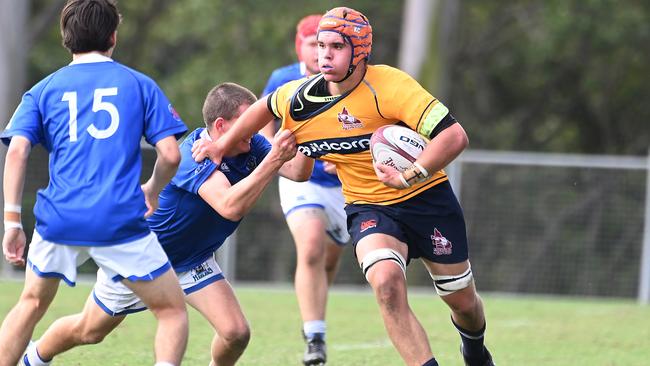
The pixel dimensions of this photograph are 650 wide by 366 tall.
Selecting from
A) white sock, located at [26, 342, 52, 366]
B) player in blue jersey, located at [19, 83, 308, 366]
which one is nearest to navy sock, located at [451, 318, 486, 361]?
player in blue jersey, located at [19, 83, 308, 366]

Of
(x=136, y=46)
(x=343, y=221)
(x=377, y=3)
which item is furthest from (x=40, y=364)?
(x=136, y=46)

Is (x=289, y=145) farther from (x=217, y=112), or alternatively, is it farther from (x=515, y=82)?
(x=515, y=82)

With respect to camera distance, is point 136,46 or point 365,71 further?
point 136,46

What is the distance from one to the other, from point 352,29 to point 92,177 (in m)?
1.60

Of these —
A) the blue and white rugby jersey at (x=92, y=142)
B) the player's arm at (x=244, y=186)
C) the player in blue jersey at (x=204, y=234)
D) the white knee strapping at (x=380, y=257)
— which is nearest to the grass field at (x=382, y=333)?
the player in blue jersey at (x=204, y=234)

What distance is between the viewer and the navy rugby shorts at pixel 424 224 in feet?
19.3

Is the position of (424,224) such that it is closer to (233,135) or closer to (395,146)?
(395,146)

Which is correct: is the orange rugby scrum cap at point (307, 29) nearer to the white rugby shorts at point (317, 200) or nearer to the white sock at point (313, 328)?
the white rugby shorts at point (317, 200)

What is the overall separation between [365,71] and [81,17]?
1.49 metres

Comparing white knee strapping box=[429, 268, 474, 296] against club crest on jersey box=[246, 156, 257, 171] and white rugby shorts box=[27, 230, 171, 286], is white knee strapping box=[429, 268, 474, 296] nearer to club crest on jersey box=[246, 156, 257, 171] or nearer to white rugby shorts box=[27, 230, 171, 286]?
club crest on jersey box=[246, 156, 257, 171]

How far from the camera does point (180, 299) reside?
197 inches

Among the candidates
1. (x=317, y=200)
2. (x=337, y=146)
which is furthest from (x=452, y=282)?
(x=317, y=200)

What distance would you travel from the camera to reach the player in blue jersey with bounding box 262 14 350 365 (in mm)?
7445

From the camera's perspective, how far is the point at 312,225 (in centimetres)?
789
